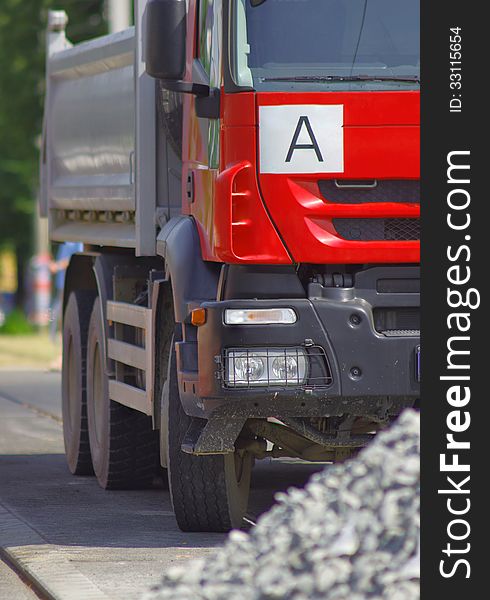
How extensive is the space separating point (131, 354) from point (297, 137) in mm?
2383

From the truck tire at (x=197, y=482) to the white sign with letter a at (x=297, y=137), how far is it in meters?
1.33

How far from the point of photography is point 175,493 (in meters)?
8.95

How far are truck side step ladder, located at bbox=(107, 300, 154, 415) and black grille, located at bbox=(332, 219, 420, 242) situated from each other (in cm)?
156

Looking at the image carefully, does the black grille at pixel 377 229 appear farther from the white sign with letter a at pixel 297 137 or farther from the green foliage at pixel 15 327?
the green foliage at pixel 15 327

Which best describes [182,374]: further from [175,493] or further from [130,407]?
[130,407]

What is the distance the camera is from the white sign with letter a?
818 cm

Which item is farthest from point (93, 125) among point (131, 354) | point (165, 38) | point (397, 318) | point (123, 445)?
point (397, 318)

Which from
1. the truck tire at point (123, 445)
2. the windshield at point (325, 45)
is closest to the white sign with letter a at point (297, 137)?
the windshield at point (325, 45)

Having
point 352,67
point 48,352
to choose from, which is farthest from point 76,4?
point 352,67

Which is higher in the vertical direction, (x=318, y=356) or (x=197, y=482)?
(x=318, y=356)

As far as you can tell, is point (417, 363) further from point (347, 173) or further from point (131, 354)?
point (131, 354)

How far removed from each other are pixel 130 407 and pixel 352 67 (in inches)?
114

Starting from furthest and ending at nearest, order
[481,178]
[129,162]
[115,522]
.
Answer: [129,162] < [115,522] < [481,178]

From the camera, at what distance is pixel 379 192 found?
27.2 feet
